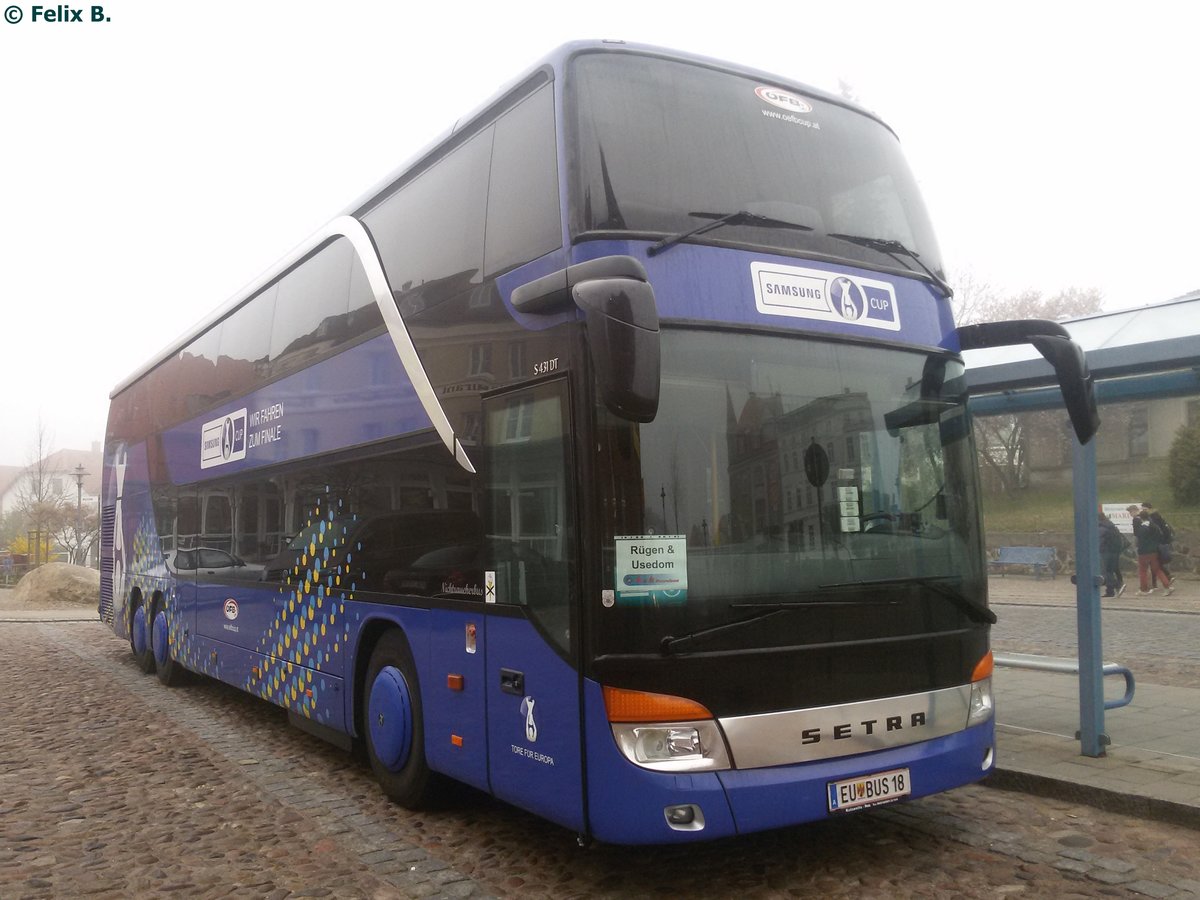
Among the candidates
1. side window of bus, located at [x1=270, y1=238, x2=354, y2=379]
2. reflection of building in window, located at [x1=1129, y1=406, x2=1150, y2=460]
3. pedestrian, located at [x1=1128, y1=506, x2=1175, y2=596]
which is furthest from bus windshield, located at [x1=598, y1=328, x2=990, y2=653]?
reflection of building in window, located at [x1=1129, y1=406, x2=1150, y2=460]

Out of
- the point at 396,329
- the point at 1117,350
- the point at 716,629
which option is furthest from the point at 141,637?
the point at 1117,350

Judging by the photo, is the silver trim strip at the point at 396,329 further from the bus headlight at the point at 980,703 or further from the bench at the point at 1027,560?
Answer: the bench at the point at 1027,560

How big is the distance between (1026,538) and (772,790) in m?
25.7

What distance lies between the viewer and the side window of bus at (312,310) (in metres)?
7.95

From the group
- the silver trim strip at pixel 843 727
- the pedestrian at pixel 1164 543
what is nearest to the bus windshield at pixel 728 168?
the silver trim strip at pixel 843 727

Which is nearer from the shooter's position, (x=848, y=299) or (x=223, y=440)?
(x=848, y=299)

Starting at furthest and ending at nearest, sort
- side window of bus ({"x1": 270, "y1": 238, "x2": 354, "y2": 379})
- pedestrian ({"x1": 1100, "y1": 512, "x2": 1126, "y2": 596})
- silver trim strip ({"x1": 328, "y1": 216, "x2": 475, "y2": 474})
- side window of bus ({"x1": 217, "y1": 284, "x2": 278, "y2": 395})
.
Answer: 1. pedestrian ({"x1": 1100, "y1": 512, "x2": 1126, "y2": 596})
2. side window of bus ({"x1": 217, "y1": 284, "x2": 278, "y2": 395})
3. side window of bus ({"x1": 270, "y1": 238, "x2": 354, "y2": 379})
4. silver trim strip ({"x1": 328, "y1": 216, "x2": 475, "y2": 474})

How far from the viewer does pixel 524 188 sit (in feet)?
18.6

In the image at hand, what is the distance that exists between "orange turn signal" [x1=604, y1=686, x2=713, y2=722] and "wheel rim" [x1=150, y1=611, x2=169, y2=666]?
984 centimetres

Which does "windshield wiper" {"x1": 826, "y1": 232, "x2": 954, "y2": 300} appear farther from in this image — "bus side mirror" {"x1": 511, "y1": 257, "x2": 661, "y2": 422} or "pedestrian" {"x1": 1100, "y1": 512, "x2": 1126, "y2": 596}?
"pedestrian" {"x1": 1100, "y1": 512, "x2": 1126, "y2": 596}

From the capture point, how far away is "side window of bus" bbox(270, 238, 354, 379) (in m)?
7.95

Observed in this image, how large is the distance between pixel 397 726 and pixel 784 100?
4.43m

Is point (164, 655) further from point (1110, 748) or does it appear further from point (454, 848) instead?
point (1110, 748)

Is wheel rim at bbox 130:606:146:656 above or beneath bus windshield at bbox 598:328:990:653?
beneath
